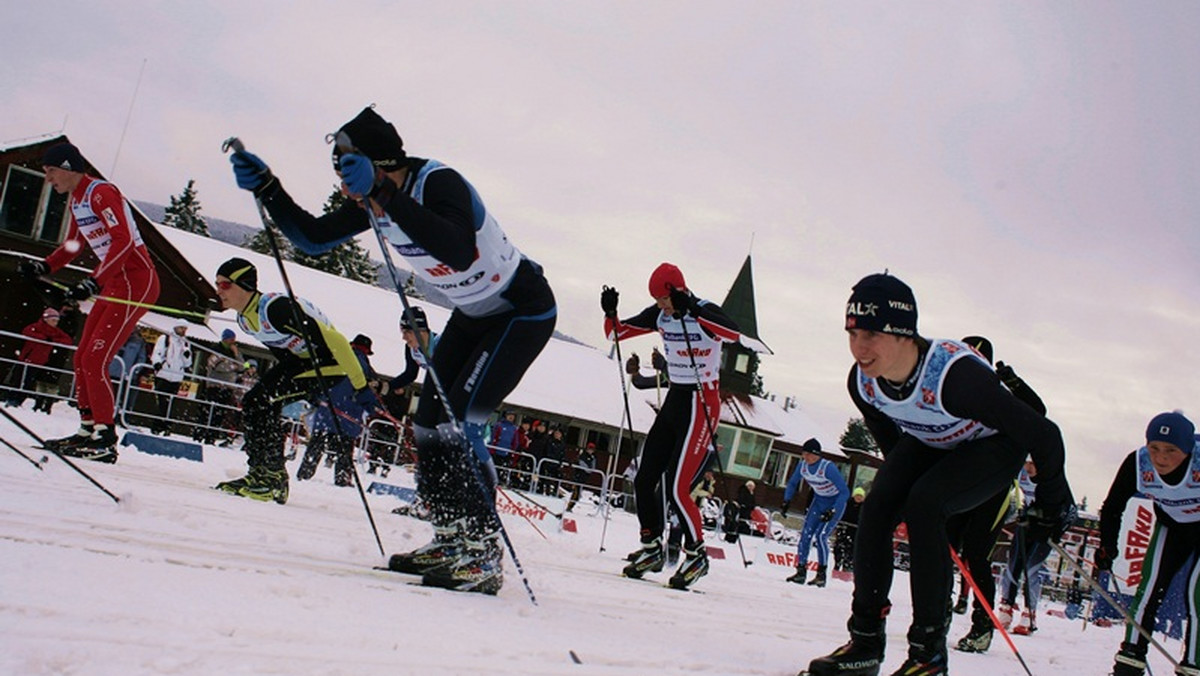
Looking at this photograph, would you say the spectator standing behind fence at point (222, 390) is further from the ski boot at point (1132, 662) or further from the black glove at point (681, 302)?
the ski boot at point (1132, 662)

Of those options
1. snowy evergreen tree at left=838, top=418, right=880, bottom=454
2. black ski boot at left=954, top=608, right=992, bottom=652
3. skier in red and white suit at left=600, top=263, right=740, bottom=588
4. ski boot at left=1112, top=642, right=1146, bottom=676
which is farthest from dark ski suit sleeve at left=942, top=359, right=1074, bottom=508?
snowy evergreen tree at left=838, top=418, right=880, bottom=454

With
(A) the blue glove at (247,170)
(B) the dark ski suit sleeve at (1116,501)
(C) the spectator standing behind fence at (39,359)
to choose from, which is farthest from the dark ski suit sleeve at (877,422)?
(C) the spectator standing behind fence at (39,359)

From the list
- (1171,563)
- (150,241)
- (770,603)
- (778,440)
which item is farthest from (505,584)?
(778,440)

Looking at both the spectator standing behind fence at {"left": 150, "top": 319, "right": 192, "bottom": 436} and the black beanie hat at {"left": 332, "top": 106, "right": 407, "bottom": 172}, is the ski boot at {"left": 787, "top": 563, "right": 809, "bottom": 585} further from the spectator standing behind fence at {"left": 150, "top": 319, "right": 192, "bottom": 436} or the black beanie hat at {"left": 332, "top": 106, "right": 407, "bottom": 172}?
the black beanie hat at {"left": 332, "top": 106, "right": 407, "bottom": 172}

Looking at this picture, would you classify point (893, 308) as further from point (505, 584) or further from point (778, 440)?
point (778, 440)

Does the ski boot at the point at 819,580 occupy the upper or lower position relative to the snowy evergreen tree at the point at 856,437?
lower

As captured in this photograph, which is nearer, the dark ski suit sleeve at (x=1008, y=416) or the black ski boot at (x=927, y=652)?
the dark ski suit sleeve at (x=1008, y=416)

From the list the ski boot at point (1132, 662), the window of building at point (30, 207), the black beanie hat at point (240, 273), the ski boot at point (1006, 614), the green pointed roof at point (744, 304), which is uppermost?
the green pointed roof at point (744, 304)

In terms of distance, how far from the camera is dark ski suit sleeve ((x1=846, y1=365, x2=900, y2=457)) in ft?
12.5

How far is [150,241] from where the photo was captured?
22.8 meters

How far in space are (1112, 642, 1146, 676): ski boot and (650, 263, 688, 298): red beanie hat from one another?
3.54 metres

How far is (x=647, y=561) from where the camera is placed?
614 cm

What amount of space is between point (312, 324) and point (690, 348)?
8.92 feet

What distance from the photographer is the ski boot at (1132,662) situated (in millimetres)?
5074
